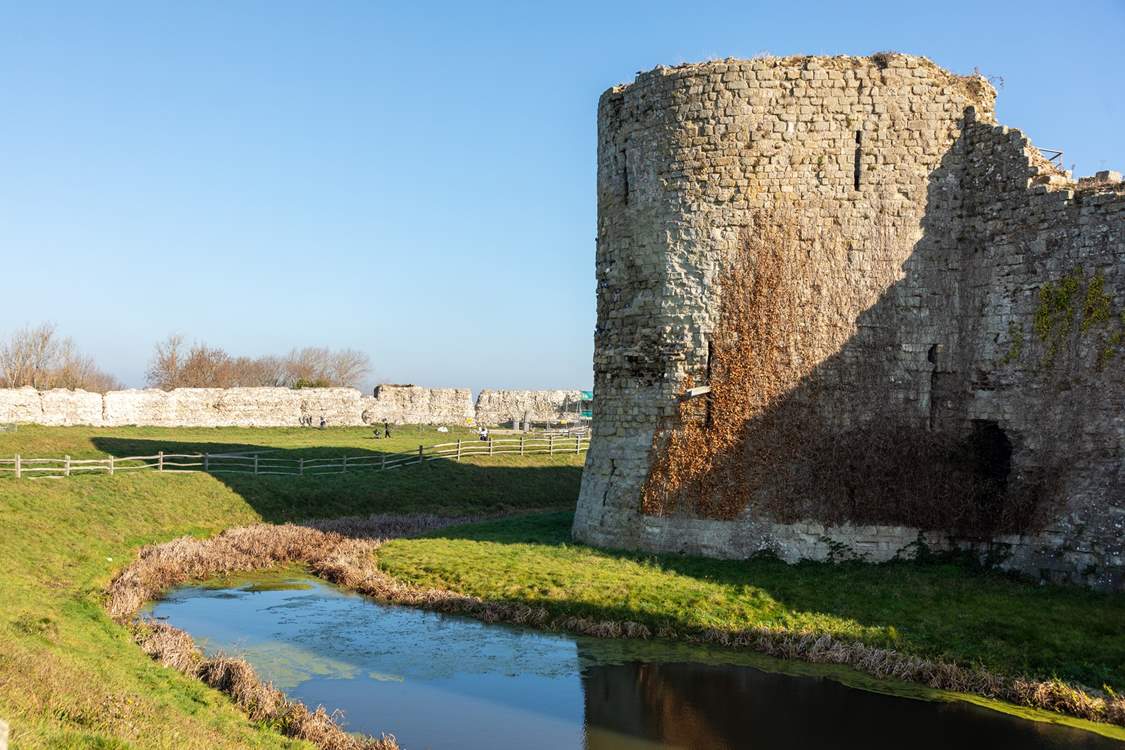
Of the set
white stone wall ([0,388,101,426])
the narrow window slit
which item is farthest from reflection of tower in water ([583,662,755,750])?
white stone wall ([0,388,101,426])

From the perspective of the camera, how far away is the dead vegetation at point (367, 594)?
10.4 m

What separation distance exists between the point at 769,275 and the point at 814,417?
2.60m

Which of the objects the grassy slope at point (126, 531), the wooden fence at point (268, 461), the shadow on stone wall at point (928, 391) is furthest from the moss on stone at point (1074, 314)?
the wooden fence at point (268, 461)

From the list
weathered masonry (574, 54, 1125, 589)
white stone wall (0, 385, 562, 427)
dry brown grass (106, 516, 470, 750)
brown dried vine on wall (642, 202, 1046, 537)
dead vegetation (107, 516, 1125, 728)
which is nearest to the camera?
dry brown grass (106, 516, 470, 750)

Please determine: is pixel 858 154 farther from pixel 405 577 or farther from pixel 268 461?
pixel 268 461

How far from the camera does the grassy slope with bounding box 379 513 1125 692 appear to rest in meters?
12.0

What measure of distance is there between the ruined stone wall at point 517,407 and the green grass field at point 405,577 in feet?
73.6

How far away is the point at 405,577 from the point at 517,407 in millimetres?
32293

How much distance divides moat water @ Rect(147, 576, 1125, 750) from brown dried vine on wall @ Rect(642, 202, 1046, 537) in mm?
4248

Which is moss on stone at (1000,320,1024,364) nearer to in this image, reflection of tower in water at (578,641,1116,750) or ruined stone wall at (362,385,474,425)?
reflection of tower in water at (578,641,1116,750)

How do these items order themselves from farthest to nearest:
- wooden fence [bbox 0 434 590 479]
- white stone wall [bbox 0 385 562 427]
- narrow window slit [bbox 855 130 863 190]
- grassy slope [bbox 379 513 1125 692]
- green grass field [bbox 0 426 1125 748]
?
white stone wall [bbox 0 385 562 427]
wooden fence [bbox 0 434 590 479]
narrow window slit [bbox 855 130 863 190]
grassy slope [bbox 379 513 1125 692]
green grass field [bbox 0 426 1125 748]

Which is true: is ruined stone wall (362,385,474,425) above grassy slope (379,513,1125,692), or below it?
above

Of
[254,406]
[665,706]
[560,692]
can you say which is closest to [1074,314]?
[665,706]

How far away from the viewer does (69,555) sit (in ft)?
54.6
